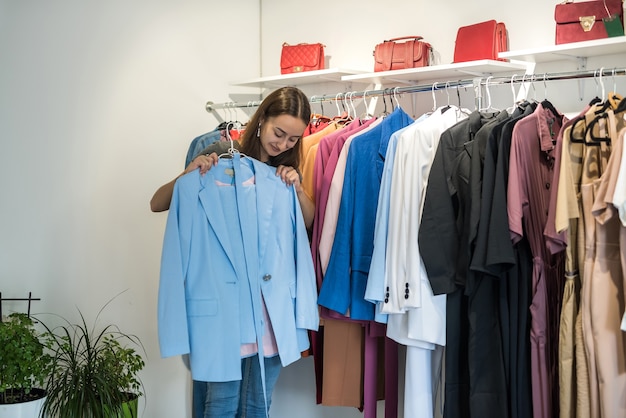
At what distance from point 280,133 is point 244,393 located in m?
1.05

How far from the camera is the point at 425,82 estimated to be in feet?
11.8

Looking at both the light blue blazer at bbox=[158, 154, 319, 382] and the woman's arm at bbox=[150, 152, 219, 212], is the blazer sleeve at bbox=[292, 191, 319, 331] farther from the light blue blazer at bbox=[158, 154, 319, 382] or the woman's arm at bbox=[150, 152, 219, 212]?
the woman's arm at bbox=[150, 152, 219, 212]

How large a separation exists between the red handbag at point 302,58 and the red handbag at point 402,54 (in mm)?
390

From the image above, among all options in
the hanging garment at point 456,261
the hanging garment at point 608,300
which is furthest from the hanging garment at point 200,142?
the hanging garment at point 608,300

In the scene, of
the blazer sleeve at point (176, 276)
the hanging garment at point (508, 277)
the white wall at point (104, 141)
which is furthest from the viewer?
the white wall at point (104, 141)

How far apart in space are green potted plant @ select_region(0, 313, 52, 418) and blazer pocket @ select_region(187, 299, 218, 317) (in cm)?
84

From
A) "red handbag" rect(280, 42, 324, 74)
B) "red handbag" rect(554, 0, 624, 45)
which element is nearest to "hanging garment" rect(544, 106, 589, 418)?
"red handbag" rect(554, 0, 624, 45)

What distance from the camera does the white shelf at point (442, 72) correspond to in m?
3.11

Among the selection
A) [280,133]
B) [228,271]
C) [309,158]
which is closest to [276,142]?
[280,133]

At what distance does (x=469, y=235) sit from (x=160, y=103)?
188 centimetres

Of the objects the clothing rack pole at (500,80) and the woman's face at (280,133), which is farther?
the woman's face at (280,133)

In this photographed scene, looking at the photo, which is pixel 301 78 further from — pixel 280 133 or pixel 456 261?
pixel 456 261

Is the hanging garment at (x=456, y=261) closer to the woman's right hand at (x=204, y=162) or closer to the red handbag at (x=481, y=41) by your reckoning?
the red handbag at (x=481, y=41)

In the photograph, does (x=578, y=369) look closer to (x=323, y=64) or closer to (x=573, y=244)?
(x=573, y=244)
